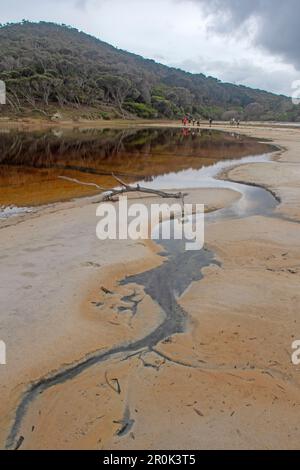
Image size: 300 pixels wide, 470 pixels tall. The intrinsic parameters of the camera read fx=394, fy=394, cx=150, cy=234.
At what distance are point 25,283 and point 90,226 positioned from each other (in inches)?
170

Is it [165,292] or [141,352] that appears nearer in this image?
[141,352]

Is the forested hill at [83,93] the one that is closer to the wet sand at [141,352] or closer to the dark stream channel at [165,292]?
the dark stream channel at [165,292]

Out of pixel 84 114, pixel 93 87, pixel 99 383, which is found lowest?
pixel 99 383

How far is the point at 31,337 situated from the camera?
632 cm

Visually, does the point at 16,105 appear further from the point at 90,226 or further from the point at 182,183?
the point at 90,226

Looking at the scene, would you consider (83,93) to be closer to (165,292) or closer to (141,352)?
(165,292)

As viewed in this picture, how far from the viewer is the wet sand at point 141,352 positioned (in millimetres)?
4664

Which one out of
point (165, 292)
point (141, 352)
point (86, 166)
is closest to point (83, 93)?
point (86, 166)

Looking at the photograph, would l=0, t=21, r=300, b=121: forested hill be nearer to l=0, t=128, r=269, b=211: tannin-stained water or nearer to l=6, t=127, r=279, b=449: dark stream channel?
l=0, t=128, r=269, b=211: tannin-stained water

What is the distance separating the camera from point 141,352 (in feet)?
20.1

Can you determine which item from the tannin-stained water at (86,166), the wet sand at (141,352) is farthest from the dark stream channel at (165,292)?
the tannin-stained water at (86,166)

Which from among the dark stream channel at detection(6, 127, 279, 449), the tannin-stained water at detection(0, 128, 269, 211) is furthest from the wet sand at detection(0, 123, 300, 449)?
the tannin-stained water at detection(0, 128, 269, 211)

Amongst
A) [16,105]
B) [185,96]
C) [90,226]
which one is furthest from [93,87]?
[90,226]

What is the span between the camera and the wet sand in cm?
466
